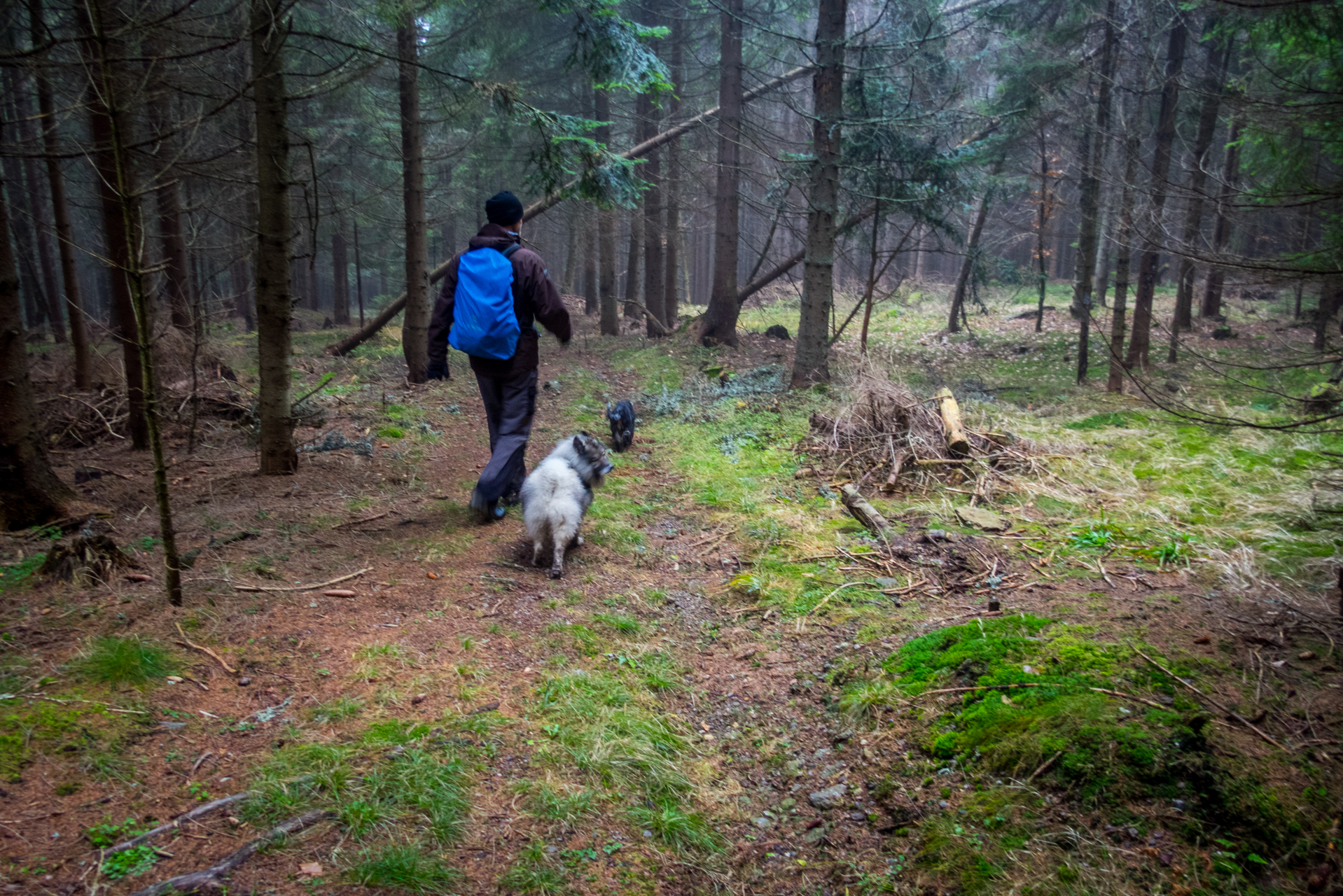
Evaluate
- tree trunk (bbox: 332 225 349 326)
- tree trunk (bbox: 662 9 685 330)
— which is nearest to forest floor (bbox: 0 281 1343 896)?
tree trunk (bbox: 662 9 685 330)

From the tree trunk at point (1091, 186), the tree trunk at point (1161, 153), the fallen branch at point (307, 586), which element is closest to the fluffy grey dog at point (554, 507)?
the fallen branch at point (307, 586)

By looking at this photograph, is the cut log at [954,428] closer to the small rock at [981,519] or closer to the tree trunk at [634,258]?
the small rock at [981,519]

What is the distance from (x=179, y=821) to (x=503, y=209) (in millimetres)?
4611

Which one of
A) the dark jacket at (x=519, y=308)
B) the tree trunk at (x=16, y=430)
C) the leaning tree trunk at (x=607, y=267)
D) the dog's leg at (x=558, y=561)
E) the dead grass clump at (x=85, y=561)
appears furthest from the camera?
the leaning tree trunk at (x=607, y=267)

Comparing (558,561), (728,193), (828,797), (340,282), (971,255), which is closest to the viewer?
(828,797)

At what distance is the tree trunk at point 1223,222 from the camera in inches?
168

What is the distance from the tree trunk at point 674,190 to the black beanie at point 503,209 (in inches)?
447

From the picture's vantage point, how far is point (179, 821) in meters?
A: 2.46

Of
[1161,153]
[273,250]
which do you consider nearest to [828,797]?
[273,250]

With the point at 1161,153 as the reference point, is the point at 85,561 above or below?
below

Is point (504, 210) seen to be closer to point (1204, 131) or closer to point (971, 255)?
point (971, 255)

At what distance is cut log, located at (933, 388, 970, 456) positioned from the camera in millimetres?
7031

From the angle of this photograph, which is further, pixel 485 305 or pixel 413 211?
pixel 413 211

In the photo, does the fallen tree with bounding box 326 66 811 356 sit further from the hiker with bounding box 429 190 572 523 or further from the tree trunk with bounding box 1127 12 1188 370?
the hiker with bounding box 429 190 572 523
